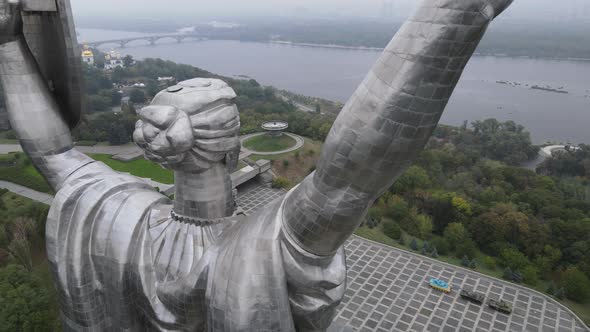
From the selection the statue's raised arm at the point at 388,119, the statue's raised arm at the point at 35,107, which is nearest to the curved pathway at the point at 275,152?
the statue's raised arm at the point at 35,107

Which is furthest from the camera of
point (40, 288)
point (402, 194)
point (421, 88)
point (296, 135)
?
point (296, 135)

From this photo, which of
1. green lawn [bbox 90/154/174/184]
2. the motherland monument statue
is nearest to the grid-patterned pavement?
the motherland monument statue

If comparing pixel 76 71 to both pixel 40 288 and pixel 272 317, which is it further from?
pixel 40 288

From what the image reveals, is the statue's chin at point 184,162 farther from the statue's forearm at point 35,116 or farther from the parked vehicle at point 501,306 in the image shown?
the parked vehicle at point 501,306

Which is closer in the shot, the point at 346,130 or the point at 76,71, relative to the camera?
the point at 346,130

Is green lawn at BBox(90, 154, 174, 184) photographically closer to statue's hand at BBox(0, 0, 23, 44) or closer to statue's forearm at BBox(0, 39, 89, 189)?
statue's forearm at BBox(0, 39, 89, 189)

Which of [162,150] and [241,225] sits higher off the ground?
[162,150]

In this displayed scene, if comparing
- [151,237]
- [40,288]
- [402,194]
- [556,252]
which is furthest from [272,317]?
[402,194]

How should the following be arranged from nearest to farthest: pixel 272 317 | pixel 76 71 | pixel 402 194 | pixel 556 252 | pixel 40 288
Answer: pixel 272 317 → pixel 76 71 → pixel 40 288 → pixel 556 252 → pixel 402 194
